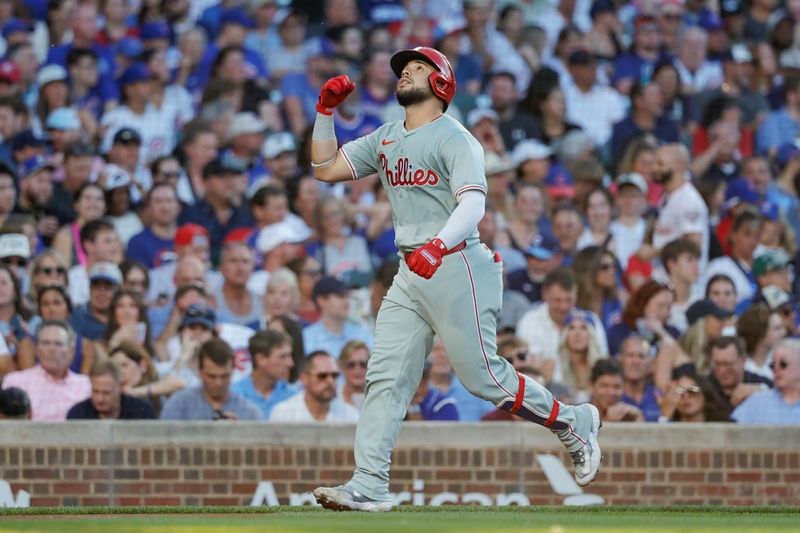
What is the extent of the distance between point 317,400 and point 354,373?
11.6 inches

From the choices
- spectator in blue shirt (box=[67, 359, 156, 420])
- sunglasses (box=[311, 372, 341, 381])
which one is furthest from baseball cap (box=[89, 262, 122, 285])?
sunglasses (box=[311, 372, 341, 381])

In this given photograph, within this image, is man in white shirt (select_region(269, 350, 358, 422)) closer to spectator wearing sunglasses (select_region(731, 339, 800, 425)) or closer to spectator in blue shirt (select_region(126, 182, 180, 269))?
spectator in blue shirt (select_region(126, 182, 180, 269))

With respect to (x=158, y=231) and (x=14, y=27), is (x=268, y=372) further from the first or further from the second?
(x=14, y=27)

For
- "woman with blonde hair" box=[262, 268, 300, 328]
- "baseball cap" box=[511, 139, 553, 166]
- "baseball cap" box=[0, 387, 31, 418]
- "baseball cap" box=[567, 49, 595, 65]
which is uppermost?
"baseball cap" box=[567, 49, 595, 65]

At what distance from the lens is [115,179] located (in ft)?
36.9

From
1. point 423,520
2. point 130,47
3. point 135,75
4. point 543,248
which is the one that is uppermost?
point 130,47

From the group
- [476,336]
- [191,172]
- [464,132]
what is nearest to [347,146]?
[464,132]

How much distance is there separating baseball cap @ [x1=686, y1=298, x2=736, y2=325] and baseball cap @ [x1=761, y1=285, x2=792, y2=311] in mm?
291

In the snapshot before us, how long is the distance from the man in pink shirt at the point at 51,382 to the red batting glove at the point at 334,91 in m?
3.54

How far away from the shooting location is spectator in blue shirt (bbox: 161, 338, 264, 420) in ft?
30.1

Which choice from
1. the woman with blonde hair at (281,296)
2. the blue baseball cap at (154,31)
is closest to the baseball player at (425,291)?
the woman with blonde hair at (281,296)

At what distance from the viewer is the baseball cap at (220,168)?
37.5 ft

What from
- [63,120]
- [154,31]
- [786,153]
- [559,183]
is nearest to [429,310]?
[559,183]

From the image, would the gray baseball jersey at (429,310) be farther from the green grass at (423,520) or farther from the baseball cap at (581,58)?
the baseball cap at (581,58)
